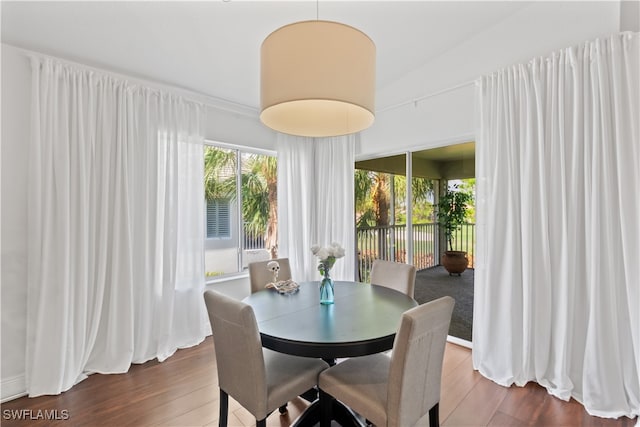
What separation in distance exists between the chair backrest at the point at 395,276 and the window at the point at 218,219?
197 cm

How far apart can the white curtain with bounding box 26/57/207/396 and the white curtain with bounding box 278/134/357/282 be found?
1.20 meters

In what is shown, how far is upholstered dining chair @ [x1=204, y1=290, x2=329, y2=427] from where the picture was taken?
4.75ft

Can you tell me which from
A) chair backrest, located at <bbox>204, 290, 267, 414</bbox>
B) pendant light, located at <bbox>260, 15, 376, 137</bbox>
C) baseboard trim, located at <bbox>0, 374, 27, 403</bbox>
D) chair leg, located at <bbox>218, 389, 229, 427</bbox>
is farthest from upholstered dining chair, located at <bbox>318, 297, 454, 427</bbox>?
baseboard trim, located at <bbox>0, 374, 27, 403</bbox>

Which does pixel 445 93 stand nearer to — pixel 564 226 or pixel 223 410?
pixel 564 226

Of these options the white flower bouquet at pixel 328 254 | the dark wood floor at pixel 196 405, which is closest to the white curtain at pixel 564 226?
the dark wood floor at pixel 196 405

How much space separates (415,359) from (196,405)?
170 centimetres

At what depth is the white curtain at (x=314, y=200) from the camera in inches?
158

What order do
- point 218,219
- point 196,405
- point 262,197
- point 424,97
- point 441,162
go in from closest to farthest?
point 196,405 < point 424,97 < point 441,162 < point 218,219 < point 262,197

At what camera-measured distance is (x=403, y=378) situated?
1.32 m

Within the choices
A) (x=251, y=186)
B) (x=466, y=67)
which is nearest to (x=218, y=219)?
(x=251, y=186)

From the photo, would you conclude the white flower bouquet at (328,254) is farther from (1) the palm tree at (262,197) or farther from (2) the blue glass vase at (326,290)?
(1) the palm tree at (262,197)

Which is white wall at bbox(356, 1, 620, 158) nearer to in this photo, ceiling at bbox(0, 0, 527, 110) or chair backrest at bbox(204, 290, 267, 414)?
ceiling at bbox(0, 0, 527, 110)

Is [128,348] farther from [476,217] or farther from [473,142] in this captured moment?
[473,142]

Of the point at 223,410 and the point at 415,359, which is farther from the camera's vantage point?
the point at 223,410
